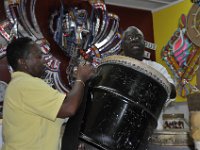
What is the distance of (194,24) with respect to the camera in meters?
3.95

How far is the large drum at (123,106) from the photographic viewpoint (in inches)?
56.4

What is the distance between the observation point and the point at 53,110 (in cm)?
125

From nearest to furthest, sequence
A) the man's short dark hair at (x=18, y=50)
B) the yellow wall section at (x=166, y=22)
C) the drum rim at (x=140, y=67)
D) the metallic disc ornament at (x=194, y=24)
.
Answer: the man's short dark hair at (x=18, y=50)
the drum rim at (x=140, y=67)
the metallic disc ornament at (x=194, y=24)
the yellow wall section at (x=166, y=22)

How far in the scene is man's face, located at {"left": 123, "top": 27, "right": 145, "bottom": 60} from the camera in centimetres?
188

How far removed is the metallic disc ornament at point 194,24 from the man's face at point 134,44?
7.27 feet

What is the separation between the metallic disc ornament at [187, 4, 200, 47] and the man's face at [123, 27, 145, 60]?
222 centimetres

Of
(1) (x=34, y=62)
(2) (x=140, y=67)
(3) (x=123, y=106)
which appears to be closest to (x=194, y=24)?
(2) (x=140, y=67)

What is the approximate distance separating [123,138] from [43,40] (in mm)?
2439

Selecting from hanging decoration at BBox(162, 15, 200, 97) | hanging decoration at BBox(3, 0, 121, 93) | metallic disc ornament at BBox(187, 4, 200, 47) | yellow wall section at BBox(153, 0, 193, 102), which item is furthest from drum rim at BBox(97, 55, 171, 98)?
yellow wall section at BBox(153, 0, 193, 102)

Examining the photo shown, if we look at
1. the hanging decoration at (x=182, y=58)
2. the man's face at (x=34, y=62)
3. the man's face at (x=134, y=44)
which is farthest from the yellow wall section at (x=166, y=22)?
the man's face at (x=34, y=62)

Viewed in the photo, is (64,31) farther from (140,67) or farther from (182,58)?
Result: (140,67)

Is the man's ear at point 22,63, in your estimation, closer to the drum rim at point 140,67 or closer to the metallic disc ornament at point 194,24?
the drum rim at point 140,67

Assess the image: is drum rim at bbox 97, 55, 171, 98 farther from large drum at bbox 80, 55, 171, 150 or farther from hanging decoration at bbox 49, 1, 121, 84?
hanging decoration at bbox 49, 1, 121, 84

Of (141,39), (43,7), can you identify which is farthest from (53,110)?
(43,7)
